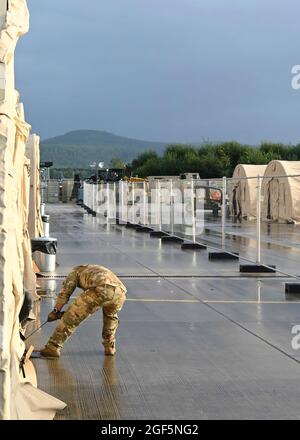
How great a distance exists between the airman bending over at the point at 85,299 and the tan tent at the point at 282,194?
24194 millimetres

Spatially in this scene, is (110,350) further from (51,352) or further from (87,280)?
(87,280)

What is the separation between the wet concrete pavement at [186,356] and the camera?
6316 mm

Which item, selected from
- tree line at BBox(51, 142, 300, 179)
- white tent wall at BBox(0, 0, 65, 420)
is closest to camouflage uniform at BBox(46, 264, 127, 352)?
white tent wall at BBox(0, 0, 65, 420)

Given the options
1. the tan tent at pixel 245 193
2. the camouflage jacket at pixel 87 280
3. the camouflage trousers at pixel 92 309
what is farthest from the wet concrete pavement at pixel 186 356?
the tan tent at pixel 245 193

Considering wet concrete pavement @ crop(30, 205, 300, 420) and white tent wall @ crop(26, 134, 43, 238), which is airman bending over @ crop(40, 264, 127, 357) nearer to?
wet concrete pavement @ crop(30, 205, 300, 420)

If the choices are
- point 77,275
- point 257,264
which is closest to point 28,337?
point 77,275

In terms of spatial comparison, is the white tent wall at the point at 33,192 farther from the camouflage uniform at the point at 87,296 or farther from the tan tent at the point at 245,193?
the tan tent at the point at 245,193

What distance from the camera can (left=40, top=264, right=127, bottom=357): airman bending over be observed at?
7672 millimetres

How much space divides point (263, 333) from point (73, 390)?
3162mm

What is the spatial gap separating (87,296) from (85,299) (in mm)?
34

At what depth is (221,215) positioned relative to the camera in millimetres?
28297

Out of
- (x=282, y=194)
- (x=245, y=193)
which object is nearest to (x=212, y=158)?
(x=245, y=193)
